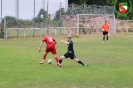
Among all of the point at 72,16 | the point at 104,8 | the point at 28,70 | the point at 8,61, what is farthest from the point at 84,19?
the point at 28,70

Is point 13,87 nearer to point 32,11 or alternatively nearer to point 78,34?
point 78,34

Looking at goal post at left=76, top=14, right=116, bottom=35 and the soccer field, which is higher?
goal post at left=76, top=14, right=116, bottom=35

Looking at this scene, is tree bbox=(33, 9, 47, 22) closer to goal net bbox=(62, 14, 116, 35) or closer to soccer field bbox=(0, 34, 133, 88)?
goal net bbox=(62, 14, 116, 35)

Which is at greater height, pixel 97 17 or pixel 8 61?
pixel 97 17

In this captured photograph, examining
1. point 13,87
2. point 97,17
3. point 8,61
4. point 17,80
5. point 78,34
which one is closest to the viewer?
point 13,87

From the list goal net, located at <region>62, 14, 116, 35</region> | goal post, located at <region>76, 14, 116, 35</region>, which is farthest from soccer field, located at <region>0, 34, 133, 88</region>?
goal post, located at <region>76, 14, 116, 35</region>

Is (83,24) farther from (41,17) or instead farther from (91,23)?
(41,17)

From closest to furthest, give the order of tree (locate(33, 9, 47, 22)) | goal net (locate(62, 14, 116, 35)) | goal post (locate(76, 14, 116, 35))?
goal net (locate(62, 14, 116, 35)) → goal post (locate(76, 14, 116, 35)) → tree (locate(33, 9, 47, 22))

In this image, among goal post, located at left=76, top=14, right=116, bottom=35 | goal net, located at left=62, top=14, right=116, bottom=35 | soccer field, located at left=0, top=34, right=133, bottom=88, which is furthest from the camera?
goal post, located at left=76, top=14, right=116, bottom=35

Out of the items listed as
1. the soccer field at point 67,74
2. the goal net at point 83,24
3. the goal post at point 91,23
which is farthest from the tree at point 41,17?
the soccer field at point 67,74

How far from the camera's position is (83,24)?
45906 mm

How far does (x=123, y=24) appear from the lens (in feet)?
178

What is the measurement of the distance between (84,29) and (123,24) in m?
10.7

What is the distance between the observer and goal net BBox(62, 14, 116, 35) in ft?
148
